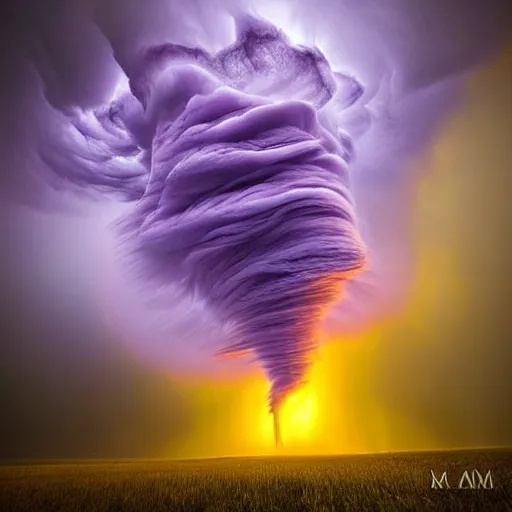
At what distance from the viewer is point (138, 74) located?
3199 millimetres

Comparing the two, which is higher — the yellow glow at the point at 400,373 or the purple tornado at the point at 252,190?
the purple tornado at the point at 252,190

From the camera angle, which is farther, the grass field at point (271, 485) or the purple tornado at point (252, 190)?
the purple tornado at point (252, 190)

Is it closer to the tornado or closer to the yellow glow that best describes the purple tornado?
the tornado

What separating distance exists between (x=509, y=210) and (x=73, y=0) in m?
3.34

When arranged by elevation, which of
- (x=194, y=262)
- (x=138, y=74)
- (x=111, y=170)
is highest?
(x=138, y=74)

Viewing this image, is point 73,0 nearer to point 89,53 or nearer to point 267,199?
point 89,53

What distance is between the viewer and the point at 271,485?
7.77 ft

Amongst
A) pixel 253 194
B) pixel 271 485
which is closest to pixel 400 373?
pixel 271 485

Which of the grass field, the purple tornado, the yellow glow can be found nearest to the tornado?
the purple tornado

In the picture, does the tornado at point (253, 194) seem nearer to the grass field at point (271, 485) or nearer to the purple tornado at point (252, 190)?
the purple tornado at point (252, 190)

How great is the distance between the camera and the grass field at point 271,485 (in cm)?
215

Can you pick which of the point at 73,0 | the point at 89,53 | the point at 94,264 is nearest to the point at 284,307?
the point at 94,264

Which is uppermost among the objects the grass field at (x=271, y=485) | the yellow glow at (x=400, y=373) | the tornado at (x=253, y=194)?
the tornado at (x=253, y=194)

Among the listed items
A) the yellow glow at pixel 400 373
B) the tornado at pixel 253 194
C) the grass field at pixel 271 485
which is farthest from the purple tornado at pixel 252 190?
the grass field at pixel 271 485
